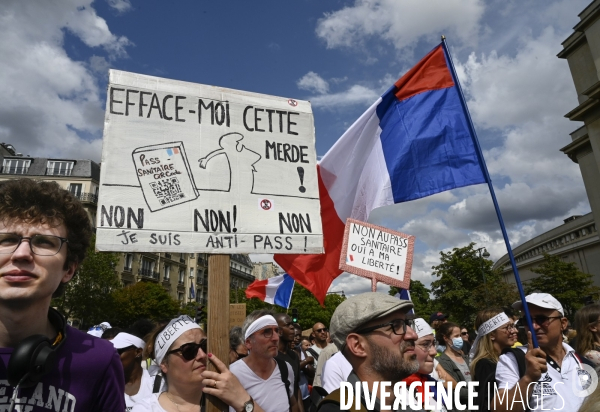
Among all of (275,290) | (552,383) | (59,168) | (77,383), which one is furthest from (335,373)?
(59,168)

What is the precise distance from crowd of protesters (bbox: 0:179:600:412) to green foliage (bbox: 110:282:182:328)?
140 ft

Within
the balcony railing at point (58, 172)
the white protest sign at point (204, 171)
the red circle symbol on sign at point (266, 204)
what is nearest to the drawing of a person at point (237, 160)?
the white protest sign at point (204, 171)

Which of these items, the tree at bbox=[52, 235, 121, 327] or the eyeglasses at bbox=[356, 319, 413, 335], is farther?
the tree at bbox=[52, 235, 121, 327]

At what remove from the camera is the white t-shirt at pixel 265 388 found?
404 centimetres

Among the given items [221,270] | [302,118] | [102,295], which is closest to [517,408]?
[221,270]

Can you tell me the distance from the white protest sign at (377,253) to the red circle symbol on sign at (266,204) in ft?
7.23

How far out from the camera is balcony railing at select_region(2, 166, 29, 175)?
184ft

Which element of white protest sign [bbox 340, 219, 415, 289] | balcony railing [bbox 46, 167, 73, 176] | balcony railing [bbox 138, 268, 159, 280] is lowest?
white protest sign [bbox 340, 219, 415, 289]

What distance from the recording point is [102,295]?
36.4 metres

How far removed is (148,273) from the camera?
57.8 m

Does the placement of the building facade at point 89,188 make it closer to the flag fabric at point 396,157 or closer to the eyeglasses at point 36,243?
the flag fabric at point 396,157

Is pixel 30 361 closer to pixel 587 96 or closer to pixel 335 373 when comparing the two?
pixel 335 373

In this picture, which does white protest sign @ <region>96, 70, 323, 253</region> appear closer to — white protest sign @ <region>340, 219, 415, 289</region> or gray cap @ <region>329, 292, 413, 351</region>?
gray cap @ <region>329, 292, 413, 351</region>

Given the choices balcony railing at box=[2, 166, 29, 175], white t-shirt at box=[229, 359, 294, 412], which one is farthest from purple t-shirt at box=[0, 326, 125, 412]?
balcony railing at box=[2, 166, 29, 175]
